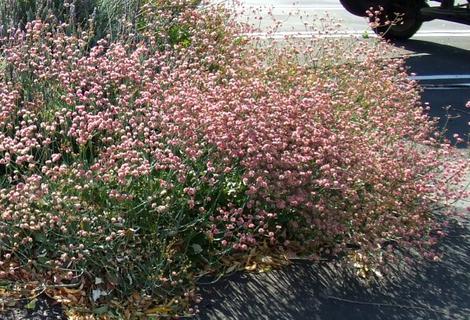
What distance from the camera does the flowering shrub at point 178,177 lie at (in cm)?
430

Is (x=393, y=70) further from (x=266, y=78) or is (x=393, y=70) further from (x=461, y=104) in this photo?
(x=461, y=104)

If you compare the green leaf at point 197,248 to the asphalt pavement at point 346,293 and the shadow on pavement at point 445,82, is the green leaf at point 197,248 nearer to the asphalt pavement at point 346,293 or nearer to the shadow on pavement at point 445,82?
the asphalt pavement at point 346,293

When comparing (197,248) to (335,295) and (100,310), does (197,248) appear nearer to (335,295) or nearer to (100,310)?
(100,310)

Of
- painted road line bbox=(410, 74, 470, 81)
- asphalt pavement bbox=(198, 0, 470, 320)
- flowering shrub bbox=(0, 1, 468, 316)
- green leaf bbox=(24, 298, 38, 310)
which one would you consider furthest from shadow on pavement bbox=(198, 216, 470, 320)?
painted road line bbox=(410, 74, 470, 81)

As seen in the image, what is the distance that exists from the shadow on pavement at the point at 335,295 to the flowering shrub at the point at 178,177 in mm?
140

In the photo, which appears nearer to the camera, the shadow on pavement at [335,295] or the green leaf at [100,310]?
the green leaf at [100,310]

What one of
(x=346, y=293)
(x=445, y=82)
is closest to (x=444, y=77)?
(x=445, y=82)

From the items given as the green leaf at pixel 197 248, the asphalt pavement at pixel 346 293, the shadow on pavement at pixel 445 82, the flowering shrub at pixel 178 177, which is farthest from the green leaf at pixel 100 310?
the shadow on pavement at pixel 445 82

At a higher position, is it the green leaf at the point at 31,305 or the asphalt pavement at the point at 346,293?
the green leaf at the point at 31,305

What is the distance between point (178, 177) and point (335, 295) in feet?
3.59

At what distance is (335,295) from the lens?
468cm

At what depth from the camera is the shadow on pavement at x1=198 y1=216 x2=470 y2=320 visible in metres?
4.48

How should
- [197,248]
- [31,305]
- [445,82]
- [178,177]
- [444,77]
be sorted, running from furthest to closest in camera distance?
[444,77] < [445,82] < [197,248] < [178,177] < [31,305]

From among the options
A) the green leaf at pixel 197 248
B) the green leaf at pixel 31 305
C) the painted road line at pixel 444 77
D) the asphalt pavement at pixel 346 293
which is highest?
the green leaf at pixel 197 248
